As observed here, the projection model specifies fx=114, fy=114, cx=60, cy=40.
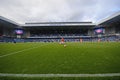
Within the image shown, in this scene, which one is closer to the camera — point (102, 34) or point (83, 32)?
point (102, 34)

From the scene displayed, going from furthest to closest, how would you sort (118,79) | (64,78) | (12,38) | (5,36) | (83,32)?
(83,32) → (12,38) → (5,36) → (64,78) → (118,79)

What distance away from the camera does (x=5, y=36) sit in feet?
222

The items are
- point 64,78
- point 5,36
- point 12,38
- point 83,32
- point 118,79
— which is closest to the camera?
point 118,79

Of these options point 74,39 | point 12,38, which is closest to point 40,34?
point 12,38

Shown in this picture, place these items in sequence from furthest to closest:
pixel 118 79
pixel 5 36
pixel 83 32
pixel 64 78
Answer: pixel 83 32
pixel 5 36
pixel 64 78
pixel 118 79

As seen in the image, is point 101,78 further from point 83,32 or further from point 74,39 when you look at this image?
point 83,32

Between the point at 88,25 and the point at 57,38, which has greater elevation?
the point at 88,25

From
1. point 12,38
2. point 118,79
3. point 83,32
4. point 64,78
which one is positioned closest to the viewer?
point 118,79

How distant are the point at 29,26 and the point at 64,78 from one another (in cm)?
6947

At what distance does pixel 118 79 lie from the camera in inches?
114

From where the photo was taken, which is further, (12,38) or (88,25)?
(12,38)

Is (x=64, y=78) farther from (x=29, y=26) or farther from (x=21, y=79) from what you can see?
(x=29, y=26)

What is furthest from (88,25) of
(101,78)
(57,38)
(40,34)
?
(101,78)

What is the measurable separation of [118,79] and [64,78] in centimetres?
138
